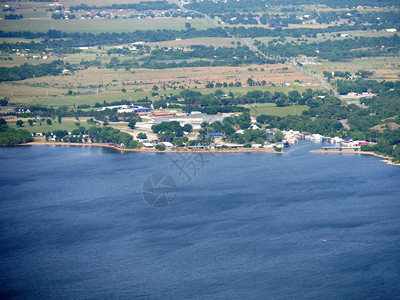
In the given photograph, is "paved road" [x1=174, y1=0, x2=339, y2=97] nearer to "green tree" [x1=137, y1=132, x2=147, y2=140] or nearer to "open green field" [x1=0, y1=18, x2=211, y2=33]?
"open green field" [x1=0, y1=18, x2=211, y2=33]

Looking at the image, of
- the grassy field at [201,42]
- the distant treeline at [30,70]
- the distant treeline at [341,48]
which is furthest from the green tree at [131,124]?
the grassy field at [201,42]

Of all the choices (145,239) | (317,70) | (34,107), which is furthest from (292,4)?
(145,239)

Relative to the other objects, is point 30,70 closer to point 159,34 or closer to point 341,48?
point 159,34

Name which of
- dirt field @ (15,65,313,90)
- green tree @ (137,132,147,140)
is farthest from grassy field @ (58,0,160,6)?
green tree @ (137,132,147,140)

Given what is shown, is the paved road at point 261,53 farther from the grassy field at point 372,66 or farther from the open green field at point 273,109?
the open green field at point 273,109

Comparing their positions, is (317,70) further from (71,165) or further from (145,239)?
(145,239)

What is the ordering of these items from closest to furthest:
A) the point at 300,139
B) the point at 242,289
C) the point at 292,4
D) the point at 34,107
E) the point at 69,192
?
the point at 242,289 → the point at 69,192 → the point at 300,139 → the point at 34,107 → the point at 292,4
